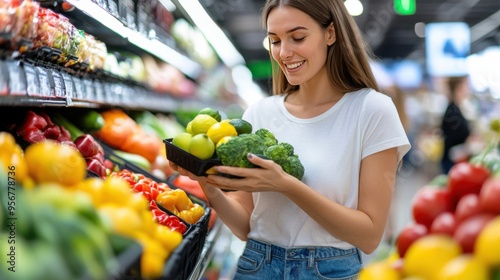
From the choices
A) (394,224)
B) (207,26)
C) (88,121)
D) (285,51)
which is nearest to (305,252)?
(285,51)

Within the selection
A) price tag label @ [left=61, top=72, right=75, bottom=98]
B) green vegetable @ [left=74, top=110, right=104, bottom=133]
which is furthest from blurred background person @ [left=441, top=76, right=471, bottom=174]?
price tag label @ [left=61, top=72, right=75, bottom=98]

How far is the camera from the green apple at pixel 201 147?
74.5 inches

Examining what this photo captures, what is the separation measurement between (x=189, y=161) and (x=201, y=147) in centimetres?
7

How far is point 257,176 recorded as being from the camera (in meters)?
1.79

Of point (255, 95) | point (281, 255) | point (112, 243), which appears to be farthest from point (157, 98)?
point (255, 95)

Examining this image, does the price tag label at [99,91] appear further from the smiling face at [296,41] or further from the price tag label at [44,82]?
the smiling face at [296,41]

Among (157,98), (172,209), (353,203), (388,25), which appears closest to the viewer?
(353,203)

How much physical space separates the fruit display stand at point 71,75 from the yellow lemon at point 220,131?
29 centimetres

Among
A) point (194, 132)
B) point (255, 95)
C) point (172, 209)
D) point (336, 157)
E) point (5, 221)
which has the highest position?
point (255, 95)

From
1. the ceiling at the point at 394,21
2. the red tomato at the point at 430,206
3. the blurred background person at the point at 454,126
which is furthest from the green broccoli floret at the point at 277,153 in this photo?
the ceiling at the point at 394,21

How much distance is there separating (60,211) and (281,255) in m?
1.19

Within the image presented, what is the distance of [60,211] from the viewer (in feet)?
3.23

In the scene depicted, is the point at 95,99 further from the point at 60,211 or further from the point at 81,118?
the point at 60,211

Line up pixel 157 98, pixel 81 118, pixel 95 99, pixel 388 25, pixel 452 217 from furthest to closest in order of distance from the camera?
pixel 388 25
pixel 157 98
pixel 81 118
pixel 95 99
pixel 452 217
